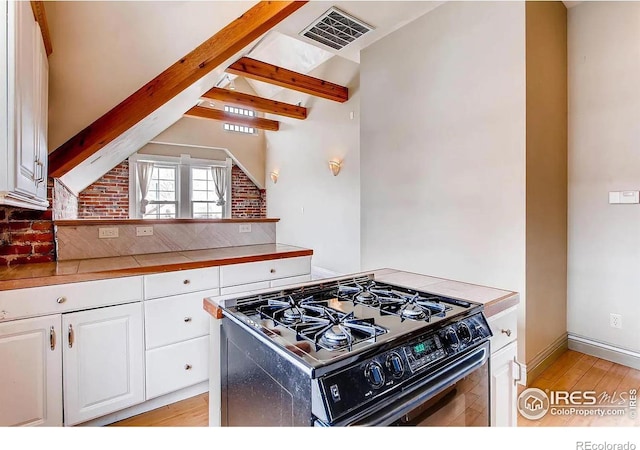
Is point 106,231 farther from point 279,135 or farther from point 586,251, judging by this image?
point 279,135

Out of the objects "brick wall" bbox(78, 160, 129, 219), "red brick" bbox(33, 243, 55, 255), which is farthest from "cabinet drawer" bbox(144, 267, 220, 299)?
"brick wall" bbox(78, 160, 129, 219)

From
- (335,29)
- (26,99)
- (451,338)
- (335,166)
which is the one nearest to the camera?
(451,338)

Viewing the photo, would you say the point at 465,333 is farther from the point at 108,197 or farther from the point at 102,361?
the point at 108,197

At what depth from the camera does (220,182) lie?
23.1 feet

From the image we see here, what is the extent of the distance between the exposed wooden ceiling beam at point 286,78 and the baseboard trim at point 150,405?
3.21 metres

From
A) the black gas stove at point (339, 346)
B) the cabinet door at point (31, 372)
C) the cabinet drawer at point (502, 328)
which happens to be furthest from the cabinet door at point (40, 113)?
the cabinet drawer at point (502, 328)

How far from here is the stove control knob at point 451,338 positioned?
1.05 m

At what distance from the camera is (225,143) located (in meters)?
6.87

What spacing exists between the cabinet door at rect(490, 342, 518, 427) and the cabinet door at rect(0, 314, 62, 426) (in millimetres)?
2022

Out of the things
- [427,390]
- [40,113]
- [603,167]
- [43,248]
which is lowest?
[427,390]

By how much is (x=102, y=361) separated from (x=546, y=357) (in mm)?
2961

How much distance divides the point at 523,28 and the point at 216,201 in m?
6.05

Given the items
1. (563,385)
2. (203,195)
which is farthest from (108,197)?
(563,385)
